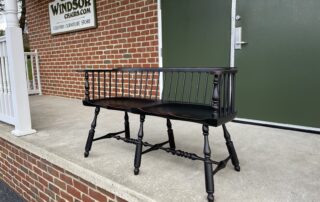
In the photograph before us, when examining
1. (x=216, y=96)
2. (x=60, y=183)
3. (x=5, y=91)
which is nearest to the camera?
(x=216, y=96)

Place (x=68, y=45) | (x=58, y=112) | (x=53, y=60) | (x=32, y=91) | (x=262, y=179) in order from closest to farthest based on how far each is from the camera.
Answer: (x=262, y=179)
(x=58, y=112)
(x=68, y=45)
(x=53, y=60)
(x=32, y=91)

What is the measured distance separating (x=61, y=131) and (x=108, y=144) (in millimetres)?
693

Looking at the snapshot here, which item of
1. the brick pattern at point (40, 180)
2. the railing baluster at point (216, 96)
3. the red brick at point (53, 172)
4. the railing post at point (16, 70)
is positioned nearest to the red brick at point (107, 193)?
the brick pattern at point (40, 180)

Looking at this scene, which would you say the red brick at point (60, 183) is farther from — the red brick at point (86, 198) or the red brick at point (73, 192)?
the red brick at point (86, 198)

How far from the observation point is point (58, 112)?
11.9 feet

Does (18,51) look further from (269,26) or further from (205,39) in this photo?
(269,26)

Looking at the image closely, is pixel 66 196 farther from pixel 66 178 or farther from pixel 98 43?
pixel 98 43

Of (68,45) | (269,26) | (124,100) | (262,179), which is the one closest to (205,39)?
(269,26)

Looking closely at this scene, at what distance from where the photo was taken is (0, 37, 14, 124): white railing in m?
2.63

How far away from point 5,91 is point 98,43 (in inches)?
68.0

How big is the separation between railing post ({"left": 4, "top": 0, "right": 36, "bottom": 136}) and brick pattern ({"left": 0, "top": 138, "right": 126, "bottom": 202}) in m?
0.25

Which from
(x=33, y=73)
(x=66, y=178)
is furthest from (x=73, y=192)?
(x=33, y=73)

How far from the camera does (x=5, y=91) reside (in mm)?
2752

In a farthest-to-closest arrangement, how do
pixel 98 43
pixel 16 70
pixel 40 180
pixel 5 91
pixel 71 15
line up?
pixel 71 15 → pixel 98 43 → pixel 5 91 → pixel 16 70 → pixel 40 180
